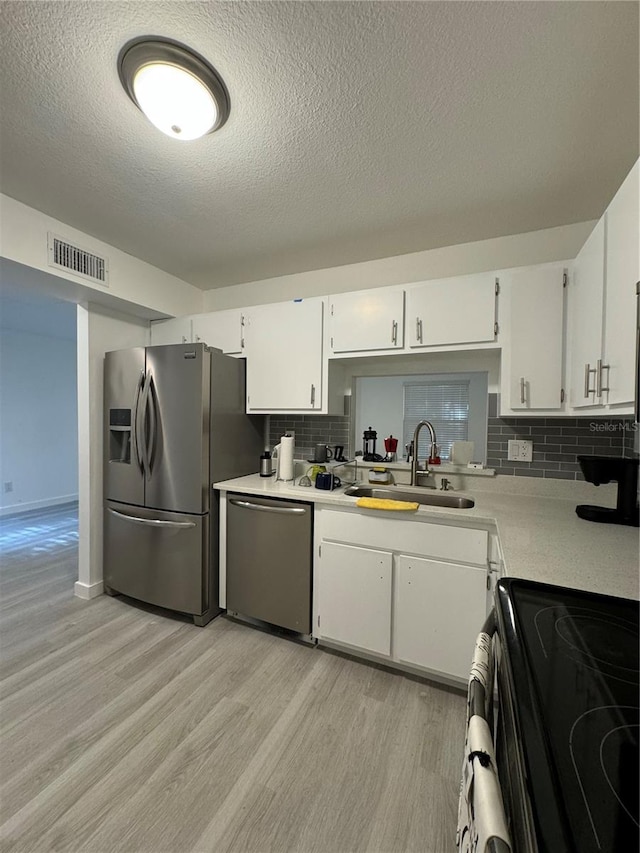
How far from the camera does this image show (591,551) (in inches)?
48.5

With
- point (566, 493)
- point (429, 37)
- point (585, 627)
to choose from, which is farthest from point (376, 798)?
point (429, 37)

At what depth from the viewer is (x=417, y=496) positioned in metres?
2.23

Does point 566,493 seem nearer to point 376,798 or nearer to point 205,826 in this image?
point 376,798

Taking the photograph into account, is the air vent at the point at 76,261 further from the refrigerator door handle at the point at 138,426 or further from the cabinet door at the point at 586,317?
the cabinet door at the point at 586,317

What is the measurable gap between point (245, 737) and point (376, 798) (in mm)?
580

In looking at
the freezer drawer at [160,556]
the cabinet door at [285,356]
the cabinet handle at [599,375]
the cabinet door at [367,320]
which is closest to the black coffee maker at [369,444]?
the cabinet door at [285,356]

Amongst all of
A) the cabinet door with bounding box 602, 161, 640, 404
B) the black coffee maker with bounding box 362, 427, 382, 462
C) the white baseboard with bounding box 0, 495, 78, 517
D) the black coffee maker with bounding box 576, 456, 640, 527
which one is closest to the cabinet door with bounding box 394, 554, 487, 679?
the black coffee maker with bounding box 576, 456, 640, 527

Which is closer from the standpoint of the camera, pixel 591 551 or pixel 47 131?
pixel 591 551

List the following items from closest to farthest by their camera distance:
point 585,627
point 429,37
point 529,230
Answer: point 585,627 → point 429,37 → point 529,230

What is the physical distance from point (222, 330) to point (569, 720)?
2.70m

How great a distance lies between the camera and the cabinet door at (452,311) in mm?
1921

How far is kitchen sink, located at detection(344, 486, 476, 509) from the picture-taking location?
211 centimetres

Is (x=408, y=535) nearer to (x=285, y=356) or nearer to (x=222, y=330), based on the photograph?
(x=285, y=356)

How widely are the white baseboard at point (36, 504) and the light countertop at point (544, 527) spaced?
4.27 meters
